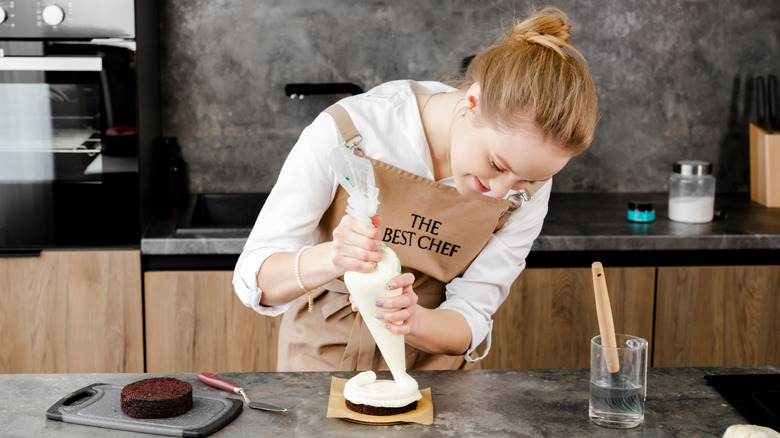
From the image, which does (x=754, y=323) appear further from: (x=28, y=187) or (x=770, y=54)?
(x=28, y=187)

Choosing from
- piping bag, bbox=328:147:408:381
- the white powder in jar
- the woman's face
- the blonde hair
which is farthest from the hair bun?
the white powder in jar

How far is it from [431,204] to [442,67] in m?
1.45

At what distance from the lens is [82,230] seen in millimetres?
2408

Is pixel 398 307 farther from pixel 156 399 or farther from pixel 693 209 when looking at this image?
pixel 693 209

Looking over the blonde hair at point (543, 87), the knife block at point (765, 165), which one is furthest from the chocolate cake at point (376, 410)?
the knife block at point (765, 165)

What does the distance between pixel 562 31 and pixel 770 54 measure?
2.11m

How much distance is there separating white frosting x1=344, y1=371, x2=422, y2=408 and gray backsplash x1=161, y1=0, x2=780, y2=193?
1.79 metres

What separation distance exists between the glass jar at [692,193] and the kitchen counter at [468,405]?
115cm

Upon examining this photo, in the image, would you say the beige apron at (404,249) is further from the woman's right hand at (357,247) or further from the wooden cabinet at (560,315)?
the wooden cabinet at (560,315)

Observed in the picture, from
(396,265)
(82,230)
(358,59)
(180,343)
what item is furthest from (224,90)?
(396,265)

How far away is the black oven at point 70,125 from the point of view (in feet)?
7.63

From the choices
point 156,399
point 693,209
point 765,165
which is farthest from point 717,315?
point 156,399

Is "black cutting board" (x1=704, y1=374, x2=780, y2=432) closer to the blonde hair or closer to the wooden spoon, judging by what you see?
the wooden spoon

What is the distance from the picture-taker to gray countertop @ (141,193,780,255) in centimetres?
233
